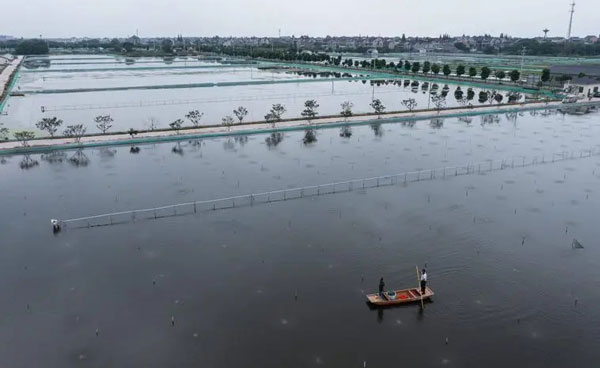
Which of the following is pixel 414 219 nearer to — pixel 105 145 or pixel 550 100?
pixel 105 145

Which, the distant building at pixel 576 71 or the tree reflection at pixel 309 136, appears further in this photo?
the distant building at pixel 576 71

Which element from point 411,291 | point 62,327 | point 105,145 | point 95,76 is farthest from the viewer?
point 95,76

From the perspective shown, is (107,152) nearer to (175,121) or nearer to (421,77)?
(175,121)

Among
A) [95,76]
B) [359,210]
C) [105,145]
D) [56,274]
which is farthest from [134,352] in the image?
[95,76]

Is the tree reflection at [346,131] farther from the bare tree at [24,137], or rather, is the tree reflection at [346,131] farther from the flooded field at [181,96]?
the bare tree at [24,137]

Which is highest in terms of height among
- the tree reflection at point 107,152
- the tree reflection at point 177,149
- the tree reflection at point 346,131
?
the tree reflection at point 346,131

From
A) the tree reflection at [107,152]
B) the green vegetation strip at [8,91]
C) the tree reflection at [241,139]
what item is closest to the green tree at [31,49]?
the green vegetation strip at [8,91]

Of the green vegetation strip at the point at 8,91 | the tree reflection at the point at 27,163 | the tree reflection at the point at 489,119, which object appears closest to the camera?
the tree reflection at the point at 27,163
